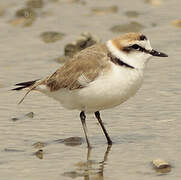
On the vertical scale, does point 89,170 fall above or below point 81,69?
below

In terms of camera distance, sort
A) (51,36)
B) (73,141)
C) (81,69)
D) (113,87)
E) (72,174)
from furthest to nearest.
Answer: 1. (51,36)
2. (73,141)
3. (81,69)
4. (113,87)
5. (72,174)

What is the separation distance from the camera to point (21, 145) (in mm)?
8062

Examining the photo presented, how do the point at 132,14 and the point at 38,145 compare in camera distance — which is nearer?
the point at 38,145

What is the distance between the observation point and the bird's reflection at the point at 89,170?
7.09m

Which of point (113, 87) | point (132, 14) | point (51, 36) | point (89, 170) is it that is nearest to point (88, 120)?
point (113, 87)

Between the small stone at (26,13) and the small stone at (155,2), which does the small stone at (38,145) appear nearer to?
the small stone at (26,13)

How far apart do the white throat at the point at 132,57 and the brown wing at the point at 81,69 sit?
0.12 meters

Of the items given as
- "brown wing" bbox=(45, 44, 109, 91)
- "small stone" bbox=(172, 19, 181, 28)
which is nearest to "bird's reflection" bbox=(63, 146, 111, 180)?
"brown wing" bbox=(45, 44, 109, 91)

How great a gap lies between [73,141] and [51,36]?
5.31 meters

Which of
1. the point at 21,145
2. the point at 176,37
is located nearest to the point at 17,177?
the point at 21,145

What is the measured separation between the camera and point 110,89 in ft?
25.1

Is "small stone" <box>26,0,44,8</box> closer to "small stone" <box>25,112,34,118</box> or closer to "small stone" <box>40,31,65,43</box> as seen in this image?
"small stone" <box>40,31,65,43</box>

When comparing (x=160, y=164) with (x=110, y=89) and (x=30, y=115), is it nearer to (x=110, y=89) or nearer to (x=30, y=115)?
(x=110, y=89)

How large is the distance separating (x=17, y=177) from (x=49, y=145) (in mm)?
1119
